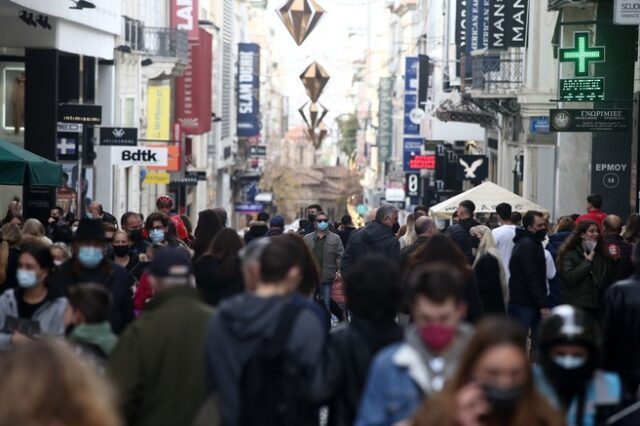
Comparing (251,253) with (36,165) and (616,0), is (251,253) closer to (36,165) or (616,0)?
(36,165)

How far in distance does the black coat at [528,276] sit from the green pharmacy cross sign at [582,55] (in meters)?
13.4

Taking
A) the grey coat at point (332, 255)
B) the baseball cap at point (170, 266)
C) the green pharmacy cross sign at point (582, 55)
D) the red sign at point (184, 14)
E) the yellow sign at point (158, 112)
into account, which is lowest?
the grey coat at point (332, 255)

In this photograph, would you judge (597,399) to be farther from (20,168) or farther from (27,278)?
(20,168)

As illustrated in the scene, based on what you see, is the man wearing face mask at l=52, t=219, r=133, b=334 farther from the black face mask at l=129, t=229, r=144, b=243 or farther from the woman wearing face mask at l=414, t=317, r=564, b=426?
the black face mask at l=129, t=229, r=144, b=243

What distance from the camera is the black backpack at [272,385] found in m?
7.50

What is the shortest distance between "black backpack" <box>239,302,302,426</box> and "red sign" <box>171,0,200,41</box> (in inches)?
2276

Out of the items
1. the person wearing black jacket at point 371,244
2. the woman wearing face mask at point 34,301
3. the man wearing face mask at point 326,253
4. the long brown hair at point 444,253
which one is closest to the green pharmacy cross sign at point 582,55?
the man wearing face mask at point 326,253

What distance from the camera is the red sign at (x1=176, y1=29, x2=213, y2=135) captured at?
66000 mm

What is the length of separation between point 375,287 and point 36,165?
13100 millimetres

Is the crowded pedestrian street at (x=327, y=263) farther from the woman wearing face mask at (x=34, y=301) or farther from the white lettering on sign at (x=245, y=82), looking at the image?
the white lettering on sign at (x=245, y=82)

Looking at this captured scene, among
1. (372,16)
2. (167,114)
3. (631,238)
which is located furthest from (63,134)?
(372,16)

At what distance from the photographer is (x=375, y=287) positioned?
25.7ft

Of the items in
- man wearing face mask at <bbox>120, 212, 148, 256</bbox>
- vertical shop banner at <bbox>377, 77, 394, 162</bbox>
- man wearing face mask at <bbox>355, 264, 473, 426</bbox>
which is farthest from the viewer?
vertical shop banner at <bbox>377, 77, 394, 162</bbox>

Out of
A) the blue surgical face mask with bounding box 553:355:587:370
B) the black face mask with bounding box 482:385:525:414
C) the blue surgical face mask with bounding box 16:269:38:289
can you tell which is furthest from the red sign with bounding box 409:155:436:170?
the black face mask with bounding box 482:385:525:414
